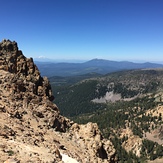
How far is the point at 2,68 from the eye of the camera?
147 ft

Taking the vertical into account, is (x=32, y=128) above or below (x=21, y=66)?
below

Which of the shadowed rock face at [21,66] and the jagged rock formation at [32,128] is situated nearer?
the jagged rock formation at [32,128]

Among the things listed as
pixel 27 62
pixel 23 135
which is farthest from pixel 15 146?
pixel 27 62

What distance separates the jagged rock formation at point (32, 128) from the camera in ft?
72.5

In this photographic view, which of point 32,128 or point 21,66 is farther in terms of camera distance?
point 21,66

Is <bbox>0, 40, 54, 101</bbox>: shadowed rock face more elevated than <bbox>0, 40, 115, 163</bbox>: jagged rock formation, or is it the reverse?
<bbox>0, 40, 54, 101</bbox>: shadowed rock face

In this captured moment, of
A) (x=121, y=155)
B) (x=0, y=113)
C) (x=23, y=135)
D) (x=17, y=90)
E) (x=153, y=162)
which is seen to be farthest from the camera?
(x=121, y=155)

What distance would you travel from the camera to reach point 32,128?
31688mm

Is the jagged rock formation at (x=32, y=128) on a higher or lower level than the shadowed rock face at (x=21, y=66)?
lower

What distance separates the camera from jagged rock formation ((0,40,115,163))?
870 inches

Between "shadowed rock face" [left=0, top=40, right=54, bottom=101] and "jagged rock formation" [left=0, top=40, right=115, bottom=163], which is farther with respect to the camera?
"shadowed rock face" [left=0, top=40, right=54, bottom=101]

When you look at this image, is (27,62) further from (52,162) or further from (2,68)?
(52,162)

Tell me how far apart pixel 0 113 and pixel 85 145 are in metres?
18.7

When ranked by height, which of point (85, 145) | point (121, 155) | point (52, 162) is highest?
point (52, 162)
